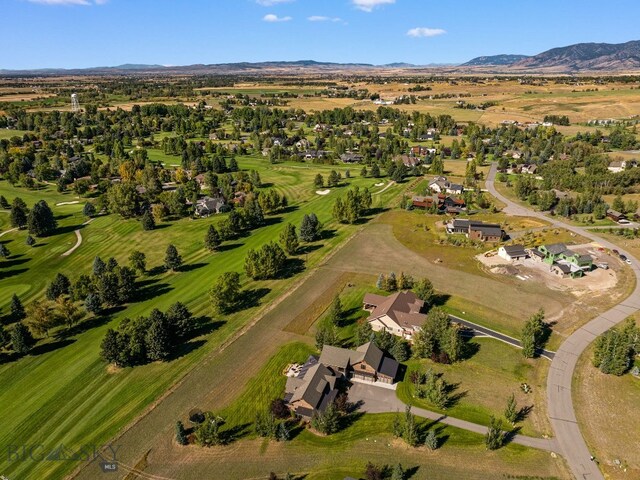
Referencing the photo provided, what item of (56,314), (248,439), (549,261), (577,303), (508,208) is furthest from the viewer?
(508,208)

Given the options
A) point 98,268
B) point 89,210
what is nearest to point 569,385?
point 98,268

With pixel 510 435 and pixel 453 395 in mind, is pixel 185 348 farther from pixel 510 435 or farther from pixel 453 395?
pixel 510 435

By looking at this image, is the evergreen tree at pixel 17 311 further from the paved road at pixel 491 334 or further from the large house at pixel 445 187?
the large house at pixel 445 187

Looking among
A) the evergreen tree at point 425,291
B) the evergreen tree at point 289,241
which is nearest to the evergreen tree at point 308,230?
the evergreen tree at point 289,241

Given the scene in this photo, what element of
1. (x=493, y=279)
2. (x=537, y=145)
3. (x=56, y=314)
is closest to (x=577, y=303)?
(x=493, y=279)

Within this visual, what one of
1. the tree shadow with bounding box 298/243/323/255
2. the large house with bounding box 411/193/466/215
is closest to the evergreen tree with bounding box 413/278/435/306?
the tree shadow with bounding box 298/243/323/255

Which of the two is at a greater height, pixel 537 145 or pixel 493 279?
pixel 537 145

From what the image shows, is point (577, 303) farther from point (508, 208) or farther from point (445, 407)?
point (508, 208)
